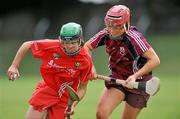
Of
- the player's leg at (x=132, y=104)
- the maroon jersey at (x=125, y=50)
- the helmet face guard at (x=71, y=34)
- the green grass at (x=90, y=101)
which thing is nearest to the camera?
the helmet face guard at (x=71, y=34)

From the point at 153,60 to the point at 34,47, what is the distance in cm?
131

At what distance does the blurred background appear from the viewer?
16188 mm

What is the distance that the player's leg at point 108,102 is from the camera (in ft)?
28.6

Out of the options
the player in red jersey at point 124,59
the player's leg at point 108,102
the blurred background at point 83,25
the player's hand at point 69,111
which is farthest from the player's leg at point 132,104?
the blurred background at point 83,25

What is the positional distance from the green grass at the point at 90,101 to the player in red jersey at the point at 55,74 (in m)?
3.12

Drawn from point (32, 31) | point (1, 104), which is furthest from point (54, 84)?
point (32, 31)

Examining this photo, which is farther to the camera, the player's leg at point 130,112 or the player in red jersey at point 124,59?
the player's leg at point 130,112

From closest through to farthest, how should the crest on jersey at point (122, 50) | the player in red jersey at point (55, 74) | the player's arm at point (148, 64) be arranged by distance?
the player in red jersey at point (55, 74), the player's arm at point (148, 64), the crest on jersey at point (122, 50)

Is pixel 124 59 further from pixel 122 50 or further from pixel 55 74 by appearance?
pixel 55 74

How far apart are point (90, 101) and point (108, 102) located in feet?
14.3

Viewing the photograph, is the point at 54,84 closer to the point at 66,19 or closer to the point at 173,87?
the point at 173,87

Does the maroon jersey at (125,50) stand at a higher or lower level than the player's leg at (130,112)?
higher

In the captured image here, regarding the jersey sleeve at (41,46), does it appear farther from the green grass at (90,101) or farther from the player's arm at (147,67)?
the green grass at (90,101)

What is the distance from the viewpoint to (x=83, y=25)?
21.5 metres
